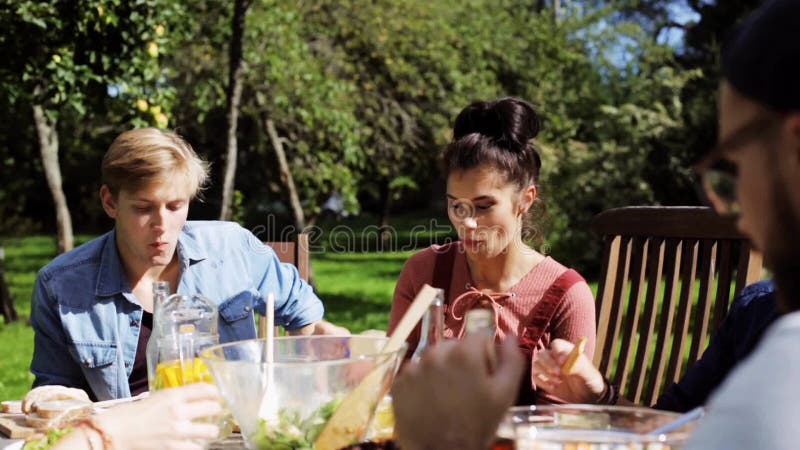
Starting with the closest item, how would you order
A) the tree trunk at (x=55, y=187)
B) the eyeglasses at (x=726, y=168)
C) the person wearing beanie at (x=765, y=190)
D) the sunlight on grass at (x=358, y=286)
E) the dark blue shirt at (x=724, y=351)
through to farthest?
1. the person wearing beanie at (x=765, y=190)
2. the eyeglasses at (x=726, y=168)
3. the dark blue shirt at (x=724, y=351)
4. the tree trunk at (x=55, y=187)
5. the sunlight on grass at (x=358, y=286)

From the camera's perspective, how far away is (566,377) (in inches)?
63.1

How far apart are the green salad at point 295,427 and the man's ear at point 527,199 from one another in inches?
57.6

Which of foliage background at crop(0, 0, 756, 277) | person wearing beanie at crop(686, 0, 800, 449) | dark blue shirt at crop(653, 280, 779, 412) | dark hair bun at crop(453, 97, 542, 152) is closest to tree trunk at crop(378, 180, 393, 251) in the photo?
foliage background at crop(0, 0, 756, 277)

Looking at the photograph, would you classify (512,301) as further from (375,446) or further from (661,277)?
(375,446)

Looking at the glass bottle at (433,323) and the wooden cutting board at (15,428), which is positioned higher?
the glass bottle at (433,323)

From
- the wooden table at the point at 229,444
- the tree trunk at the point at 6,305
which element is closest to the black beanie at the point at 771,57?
the wooden table at the point at 229,444

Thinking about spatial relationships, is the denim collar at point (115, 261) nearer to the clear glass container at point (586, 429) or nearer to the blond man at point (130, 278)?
the blond man at point (130, 278)

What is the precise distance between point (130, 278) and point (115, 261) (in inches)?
3.1

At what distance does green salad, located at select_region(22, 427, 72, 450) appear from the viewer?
142 centimetres

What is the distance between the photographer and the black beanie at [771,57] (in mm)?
713

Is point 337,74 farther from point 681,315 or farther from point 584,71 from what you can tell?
point 681,315

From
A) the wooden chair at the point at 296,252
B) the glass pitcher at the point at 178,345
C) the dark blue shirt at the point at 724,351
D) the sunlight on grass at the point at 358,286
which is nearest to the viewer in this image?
the glass pitcher at the point at 178,345

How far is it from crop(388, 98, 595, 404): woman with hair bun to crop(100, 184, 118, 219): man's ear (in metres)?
0.86

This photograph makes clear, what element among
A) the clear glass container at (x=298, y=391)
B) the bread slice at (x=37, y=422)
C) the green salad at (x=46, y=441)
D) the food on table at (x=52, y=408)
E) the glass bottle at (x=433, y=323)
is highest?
the glass bottle at (x=433, y=323)
